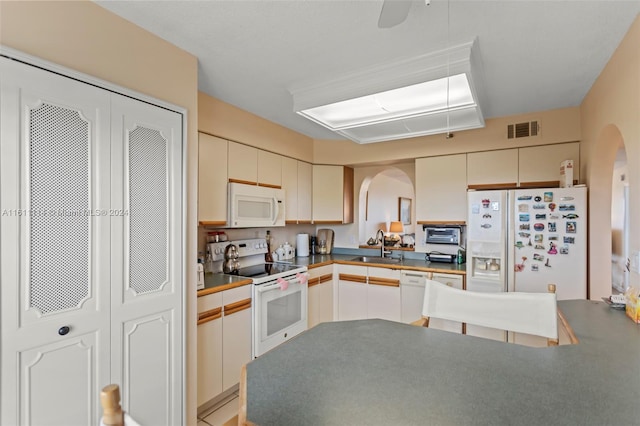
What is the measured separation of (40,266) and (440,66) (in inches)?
90.4

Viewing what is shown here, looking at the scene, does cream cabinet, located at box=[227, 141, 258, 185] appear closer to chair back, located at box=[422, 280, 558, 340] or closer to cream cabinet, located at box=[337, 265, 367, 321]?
cream cabinet, located at box=[337, 265, 367, 321]

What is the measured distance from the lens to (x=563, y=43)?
185 cm

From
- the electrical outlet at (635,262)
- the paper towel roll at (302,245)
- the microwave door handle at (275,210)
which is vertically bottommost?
the paper towel roll at (302,245)

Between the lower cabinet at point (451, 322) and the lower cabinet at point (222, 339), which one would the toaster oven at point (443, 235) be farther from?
the lower cabinet at point (222, 339)

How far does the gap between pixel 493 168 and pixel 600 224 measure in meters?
1.02

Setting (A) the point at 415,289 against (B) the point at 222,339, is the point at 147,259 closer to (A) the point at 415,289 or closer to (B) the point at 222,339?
(B) the point at 222,339

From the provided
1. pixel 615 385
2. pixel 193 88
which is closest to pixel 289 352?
pixel 615 385

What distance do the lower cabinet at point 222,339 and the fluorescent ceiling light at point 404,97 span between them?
157 centimetres

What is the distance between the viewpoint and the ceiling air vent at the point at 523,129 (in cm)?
304

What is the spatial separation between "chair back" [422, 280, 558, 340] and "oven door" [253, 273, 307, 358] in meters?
1.48

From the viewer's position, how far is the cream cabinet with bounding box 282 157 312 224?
3605 millimetres

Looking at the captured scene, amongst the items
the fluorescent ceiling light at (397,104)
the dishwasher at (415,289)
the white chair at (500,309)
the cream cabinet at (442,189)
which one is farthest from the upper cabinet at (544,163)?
the white chair at (500,309)

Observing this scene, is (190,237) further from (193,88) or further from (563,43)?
(563,43)

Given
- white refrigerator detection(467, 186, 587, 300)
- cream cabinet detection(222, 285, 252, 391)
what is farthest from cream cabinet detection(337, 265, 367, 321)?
cream cabinet detection(222, 285, 252, 391)
